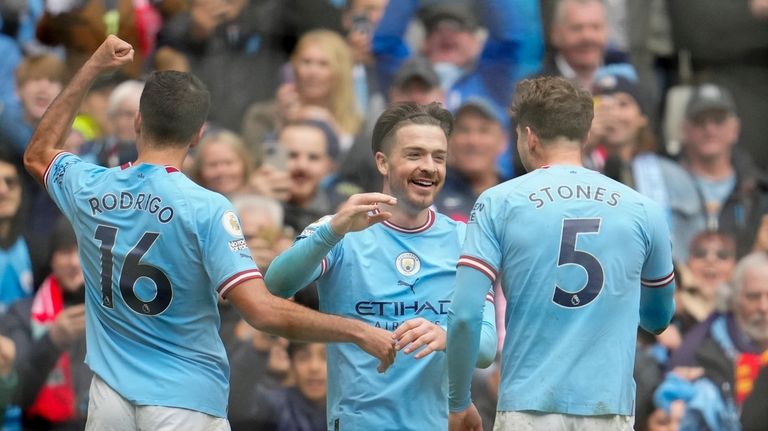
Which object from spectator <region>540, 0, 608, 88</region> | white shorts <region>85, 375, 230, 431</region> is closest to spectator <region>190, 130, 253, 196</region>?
spectator <region>540, 0, 608, 88</region>

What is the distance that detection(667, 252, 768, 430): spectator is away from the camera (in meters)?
8.97

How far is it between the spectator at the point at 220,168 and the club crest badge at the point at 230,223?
3.57 metres

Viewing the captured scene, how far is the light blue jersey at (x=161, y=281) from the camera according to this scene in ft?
17.4

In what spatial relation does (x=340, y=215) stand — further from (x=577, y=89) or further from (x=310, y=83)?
(x=310, y=83)

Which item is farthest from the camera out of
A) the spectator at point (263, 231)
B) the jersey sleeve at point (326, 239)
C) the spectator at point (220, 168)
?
the spectator at point (220, 168)

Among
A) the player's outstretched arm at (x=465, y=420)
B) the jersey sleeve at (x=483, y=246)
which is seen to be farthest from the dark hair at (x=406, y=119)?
the player's outstretched arm at (x=465, y=420)

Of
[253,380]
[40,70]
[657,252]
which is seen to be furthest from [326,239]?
[40,70]

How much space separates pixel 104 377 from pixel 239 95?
4.28 m

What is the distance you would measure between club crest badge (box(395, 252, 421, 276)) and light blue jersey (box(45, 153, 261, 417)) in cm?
74

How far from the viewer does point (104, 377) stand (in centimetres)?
536

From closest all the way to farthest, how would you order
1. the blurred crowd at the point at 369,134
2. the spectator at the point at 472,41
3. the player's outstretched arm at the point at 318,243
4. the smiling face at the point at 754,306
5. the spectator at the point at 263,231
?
the player's outstretched arm at the point at 318,243 < the blurred crowd at the point at 369,134 < the spectator at the point at 263,231 < the smiling face at the point at 754,306 < the spectator at the point at 472,41

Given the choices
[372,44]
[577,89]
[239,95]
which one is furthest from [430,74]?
[577,89]

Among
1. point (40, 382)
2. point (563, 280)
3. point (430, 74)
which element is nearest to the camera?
point (563, 280)

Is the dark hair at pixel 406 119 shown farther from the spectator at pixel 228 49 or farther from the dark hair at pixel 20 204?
the dark hair at pixel 20 204
